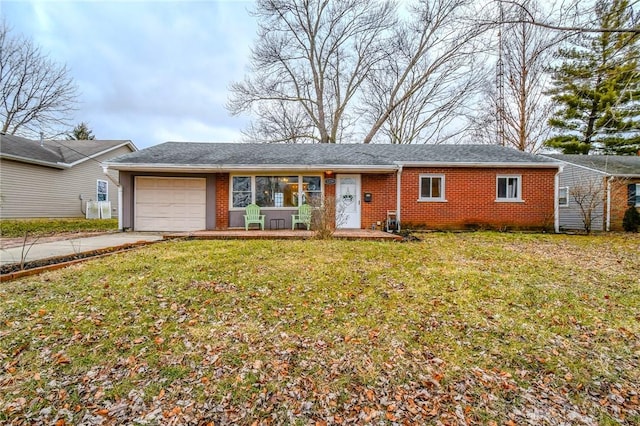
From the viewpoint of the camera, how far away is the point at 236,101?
19281 millimetres

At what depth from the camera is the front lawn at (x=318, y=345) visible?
210 cm

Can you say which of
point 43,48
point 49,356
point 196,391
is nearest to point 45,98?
point 43,48

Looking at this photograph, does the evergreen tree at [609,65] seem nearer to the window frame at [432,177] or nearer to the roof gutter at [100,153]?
the window frame at [432,177]

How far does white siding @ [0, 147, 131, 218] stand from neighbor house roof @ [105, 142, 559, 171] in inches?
211

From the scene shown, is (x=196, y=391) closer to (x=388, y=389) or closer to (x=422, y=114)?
(x=388, y=389)

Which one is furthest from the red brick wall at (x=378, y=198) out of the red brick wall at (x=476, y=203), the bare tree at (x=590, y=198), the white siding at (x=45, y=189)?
the white siding at (x=45, y=189)

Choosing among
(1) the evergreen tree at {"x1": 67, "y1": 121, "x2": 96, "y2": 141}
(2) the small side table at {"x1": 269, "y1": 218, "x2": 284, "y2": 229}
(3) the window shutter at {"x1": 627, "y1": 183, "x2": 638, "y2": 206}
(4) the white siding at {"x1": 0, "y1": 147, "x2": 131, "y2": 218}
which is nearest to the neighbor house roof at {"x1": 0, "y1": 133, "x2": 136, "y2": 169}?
(4) the white siding at {"x1": 0, "y1": 147, "x2": 131, "y2": 218}

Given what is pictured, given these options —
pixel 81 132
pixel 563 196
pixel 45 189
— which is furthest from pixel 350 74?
pixel 81 132

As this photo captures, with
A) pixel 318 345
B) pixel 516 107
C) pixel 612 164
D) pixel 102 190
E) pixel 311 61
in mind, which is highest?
pixel 311 61

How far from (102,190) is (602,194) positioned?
2318 centimetres

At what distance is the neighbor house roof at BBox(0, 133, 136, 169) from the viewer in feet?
37.4

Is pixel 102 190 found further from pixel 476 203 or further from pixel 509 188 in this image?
pixel 509 188

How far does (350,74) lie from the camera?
67.3 feet

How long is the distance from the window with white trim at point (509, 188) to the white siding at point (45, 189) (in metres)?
17.8
